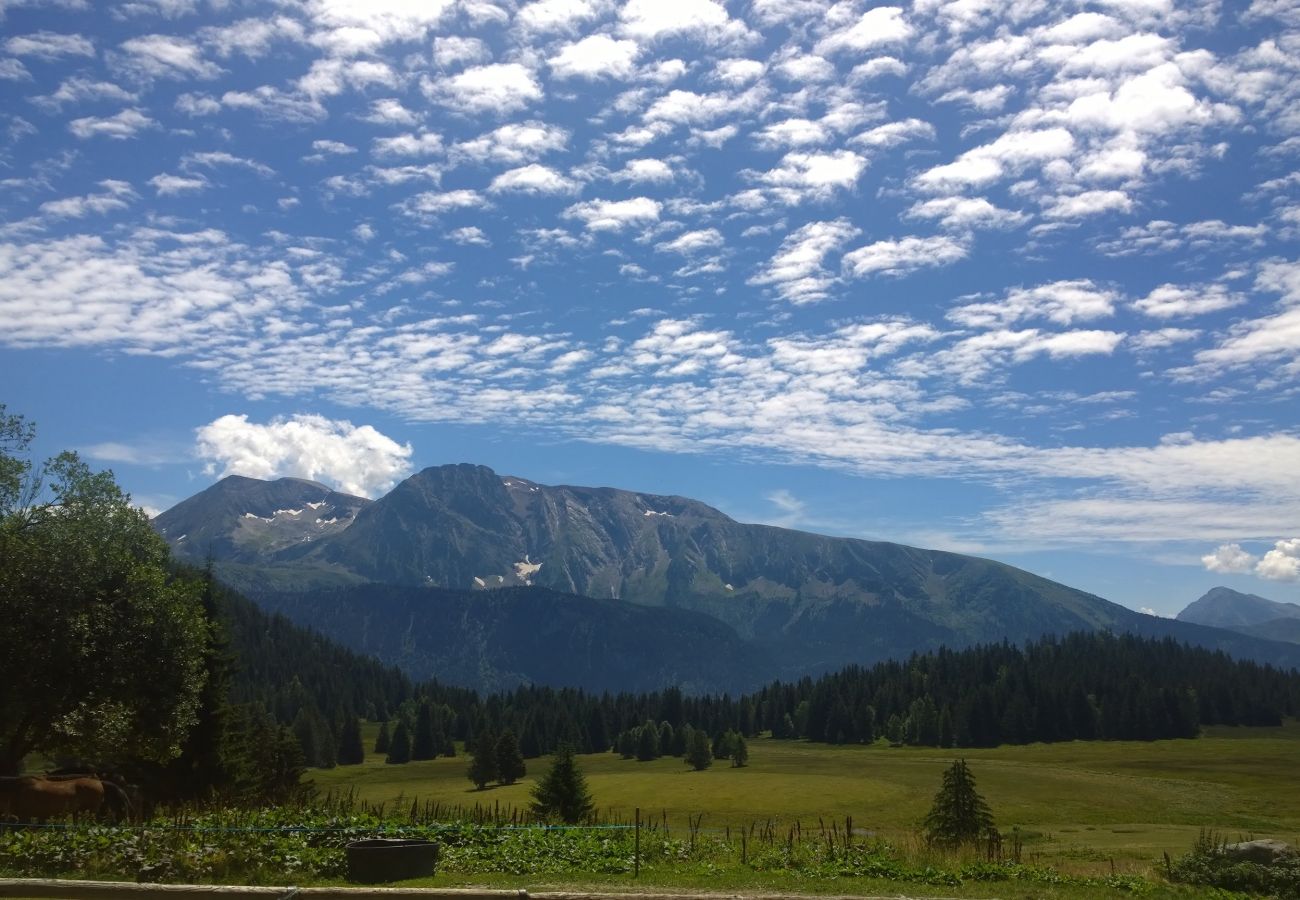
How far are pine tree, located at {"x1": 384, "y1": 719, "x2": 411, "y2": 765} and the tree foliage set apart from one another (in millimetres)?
156313

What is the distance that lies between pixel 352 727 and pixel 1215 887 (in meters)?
190

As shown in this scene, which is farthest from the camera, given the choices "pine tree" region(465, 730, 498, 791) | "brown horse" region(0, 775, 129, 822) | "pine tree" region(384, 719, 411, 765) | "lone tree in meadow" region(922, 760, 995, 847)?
"pine tree" region(384, 719, 411, 765)

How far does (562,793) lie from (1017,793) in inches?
2358

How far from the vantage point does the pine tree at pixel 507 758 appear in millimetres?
134375

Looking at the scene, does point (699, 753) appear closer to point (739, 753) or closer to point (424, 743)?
point (739, 753)

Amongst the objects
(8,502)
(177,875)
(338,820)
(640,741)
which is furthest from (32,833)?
(640,741)

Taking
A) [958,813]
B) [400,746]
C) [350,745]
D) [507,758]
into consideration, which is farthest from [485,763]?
[958,813]

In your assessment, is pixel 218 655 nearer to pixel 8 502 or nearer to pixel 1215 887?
pixel 8 502

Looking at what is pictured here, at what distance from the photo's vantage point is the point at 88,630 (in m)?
38.2

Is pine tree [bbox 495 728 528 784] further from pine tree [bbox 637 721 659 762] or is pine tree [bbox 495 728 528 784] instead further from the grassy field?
pine tree [bbox 637 721 659 762]

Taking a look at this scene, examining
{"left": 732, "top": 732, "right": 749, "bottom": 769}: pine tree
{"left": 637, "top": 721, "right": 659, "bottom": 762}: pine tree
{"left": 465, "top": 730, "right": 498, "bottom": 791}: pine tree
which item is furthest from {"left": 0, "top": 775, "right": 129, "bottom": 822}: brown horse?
{"left": 637, "top": 721, "right": 659, "bottom": 762}: pine tree

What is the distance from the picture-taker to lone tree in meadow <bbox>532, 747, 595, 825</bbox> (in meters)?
63.5

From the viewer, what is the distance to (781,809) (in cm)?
9088

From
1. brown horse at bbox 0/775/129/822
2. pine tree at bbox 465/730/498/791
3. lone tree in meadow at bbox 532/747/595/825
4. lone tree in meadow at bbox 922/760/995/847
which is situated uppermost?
brown horse at bbox 0/775/129/822
